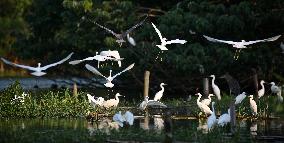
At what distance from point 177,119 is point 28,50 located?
19189 millimetres

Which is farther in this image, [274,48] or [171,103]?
[274,48]

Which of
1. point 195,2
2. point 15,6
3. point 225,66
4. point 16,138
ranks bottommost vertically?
point 16,138

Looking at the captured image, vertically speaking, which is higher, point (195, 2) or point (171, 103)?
point (195, 2)

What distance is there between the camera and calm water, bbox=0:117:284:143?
17.2 meters

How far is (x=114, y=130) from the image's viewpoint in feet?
60.5

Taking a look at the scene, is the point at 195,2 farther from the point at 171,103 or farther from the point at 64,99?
the point at 64,99

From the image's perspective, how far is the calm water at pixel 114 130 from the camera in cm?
1719

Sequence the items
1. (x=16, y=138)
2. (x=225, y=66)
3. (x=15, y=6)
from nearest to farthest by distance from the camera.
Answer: (x=16, y=138) → (x=225, y=66) → (x=15, y=6)

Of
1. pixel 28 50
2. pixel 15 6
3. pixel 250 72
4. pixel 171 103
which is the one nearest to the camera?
pixel 171 103

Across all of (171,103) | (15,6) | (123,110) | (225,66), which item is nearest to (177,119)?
(123,110)

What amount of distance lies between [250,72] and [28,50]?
1263cm

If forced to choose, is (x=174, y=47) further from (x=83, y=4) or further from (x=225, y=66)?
(x=83, y=4)

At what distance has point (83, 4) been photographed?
33094 mm

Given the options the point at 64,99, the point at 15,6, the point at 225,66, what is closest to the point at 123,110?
the point at 64,99
